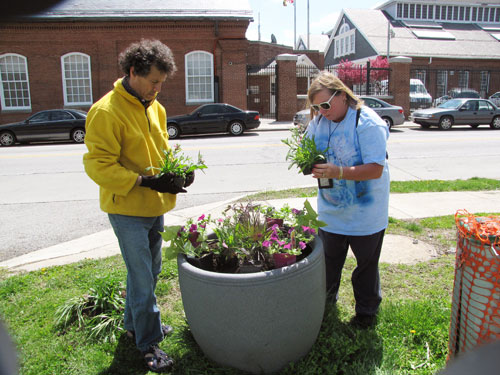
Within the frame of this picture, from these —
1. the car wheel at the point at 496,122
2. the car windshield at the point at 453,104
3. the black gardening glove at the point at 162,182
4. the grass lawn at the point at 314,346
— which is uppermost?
the car windshield at the point at 453,104

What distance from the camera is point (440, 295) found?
363 centimetres

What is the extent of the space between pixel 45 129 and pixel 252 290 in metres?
17.5

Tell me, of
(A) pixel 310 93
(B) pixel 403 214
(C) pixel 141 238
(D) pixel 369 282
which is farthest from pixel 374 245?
(B) pixel 403 214

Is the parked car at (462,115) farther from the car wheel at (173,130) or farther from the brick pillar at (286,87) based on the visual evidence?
the car wheel at (173,130)

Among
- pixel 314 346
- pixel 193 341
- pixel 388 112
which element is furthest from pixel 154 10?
pixel 314 346

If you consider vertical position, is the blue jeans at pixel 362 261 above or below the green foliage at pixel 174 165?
below

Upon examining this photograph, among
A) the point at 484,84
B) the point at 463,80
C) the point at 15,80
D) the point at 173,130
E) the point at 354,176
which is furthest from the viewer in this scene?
the point at 484,84

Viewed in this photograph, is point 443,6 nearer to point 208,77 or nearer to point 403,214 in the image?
point 208,77

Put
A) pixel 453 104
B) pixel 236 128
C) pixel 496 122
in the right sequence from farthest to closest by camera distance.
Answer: pixel 453 104 → pixel 496 122 → pixel 236 128

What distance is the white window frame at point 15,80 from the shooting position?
23.5m

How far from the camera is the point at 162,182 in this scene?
8.77 feet

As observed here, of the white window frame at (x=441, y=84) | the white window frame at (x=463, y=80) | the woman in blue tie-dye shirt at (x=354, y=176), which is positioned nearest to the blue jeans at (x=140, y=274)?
the woman in blue tie-dye shirt at (x=354, y=176)

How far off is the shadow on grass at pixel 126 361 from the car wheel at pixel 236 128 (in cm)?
1603

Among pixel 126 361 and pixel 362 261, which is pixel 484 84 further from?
pixel 126 361
